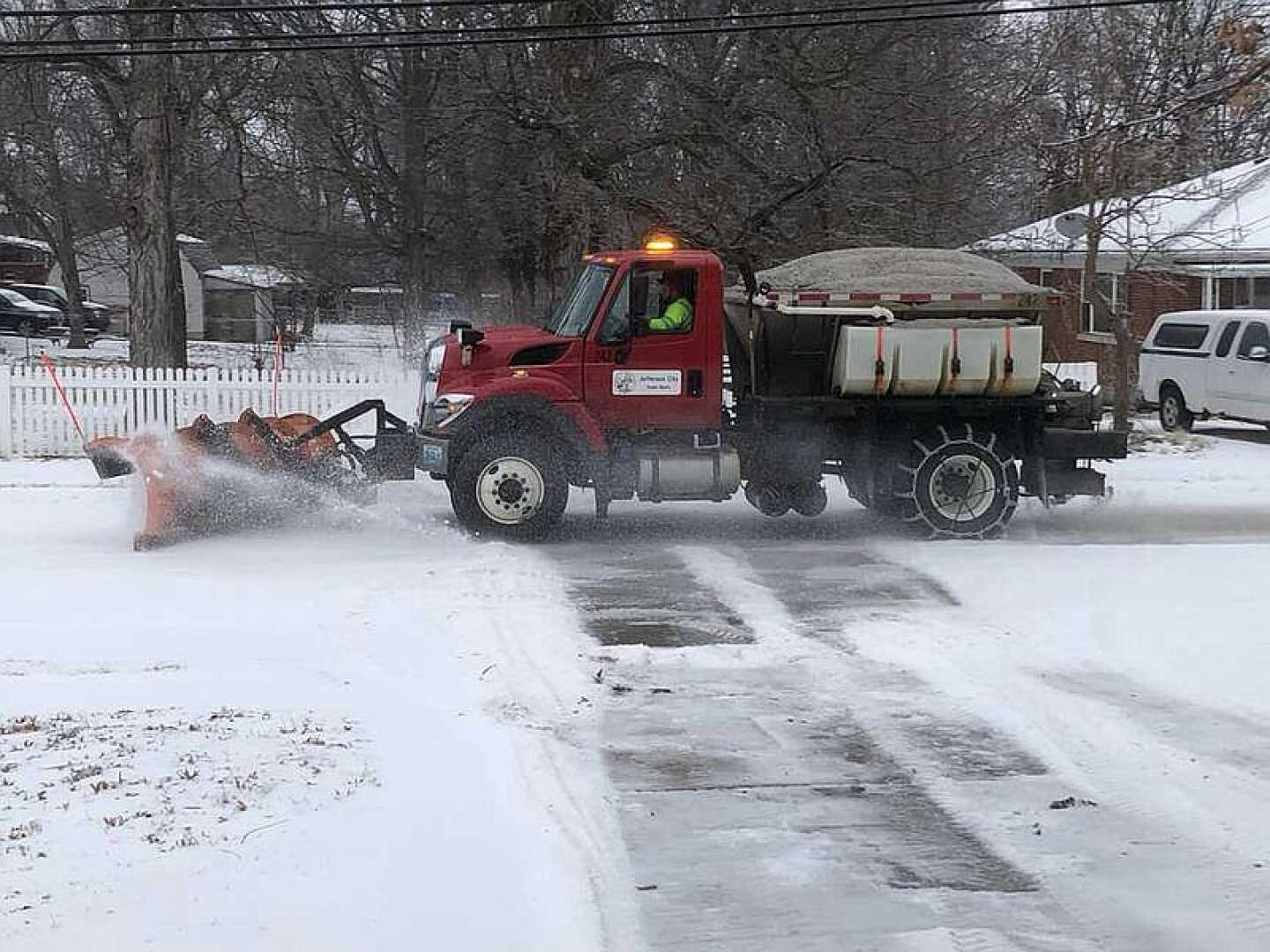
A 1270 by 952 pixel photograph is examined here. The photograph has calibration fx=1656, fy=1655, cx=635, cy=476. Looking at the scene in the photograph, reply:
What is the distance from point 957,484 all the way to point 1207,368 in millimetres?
10985

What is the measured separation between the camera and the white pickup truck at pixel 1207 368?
23.2 meters

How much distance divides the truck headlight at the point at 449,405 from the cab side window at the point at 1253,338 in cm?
1389

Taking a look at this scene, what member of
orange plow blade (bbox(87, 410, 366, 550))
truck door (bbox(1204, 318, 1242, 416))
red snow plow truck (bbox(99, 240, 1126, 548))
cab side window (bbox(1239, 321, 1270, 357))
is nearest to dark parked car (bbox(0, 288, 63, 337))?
truck door (bbox(1204, 318, 1242, 416))

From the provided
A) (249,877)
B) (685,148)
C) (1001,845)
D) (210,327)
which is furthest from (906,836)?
(210,327)

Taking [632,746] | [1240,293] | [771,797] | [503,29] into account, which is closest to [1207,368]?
[1240,293]

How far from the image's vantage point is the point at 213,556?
13.2 m

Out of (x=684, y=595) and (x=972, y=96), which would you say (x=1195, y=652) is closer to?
(x=684, y=595)

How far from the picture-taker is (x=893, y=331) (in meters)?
14.0

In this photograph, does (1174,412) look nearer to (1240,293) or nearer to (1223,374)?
(1223,374)

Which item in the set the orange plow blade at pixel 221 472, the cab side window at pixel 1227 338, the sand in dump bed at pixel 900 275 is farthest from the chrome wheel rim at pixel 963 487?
the cab side window at pixel 1227 338

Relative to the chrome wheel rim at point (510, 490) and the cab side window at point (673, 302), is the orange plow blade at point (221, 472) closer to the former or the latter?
the chrome wheel rim at point (510, 490)

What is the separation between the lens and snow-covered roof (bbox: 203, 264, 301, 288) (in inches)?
1268

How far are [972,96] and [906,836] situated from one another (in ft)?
67.1

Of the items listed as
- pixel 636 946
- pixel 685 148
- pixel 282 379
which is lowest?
pixel 636 946
